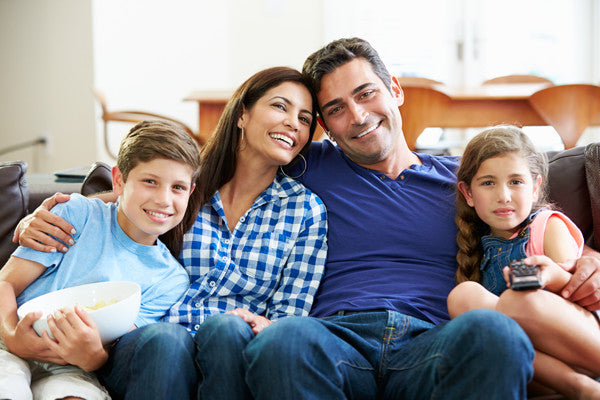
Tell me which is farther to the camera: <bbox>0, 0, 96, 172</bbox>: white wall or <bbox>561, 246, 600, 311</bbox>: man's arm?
<bbox>0, 0, 96, 172</bbox>: white wall

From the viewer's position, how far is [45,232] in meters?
1.40

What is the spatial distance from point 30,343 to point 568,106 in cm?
282

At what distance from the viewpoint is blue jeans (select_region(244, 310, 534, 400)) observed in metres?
1.10

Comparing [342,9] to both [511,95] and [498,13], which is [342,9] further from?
[511,95]

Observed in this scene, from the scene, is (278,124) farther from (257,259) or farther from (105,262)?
(105,262)

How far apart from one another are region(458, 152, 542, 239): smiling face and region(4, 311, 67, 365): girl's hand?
104cm

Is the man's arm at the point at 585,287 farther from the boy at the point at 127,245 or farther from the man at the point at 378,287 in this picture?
the boy at the point at 127,245

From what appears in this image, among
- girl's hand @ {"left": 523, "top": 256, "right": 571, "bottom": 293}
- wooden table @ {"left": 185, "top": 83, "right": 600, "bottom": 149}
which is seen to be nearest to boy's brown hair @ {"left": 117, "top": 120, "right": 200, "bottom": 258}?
girl's hand @ {"left": 523, "top": 256, "right": 571, "bottom": 293}

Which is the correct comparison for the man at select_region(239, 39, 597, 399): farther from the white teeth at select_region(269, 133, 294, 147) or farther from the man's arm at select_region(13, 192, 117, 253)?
the man's arm at select_region(13, 192, 117, 253)

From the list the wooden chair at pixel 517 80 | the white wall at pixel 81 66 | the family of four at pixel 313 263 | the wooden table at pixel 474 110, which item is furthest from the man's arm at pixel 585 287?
the white wall at pixel 81 66

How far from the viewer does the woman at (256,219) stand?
5.08ft

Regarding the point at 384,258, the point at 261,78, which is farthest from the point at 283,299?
the point at 261,78

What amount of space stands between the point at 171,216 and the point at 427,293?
66 cm

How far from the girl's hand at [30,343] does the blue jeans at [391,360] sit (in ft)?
1.35
